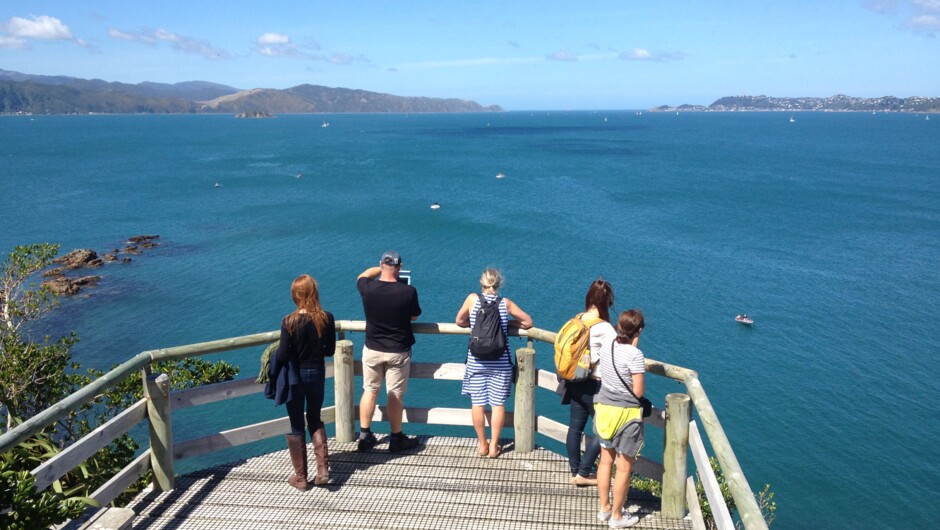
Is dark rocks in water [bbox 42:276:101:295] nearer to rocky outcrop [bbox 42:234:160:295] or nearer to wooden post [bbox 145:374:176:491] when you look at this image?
rocky outcrop [bbox 42:234:160:295]

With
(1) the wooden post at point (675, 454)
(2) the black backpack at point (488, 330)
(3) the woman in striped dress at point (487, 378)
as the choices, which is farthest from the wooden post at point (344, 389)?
(1) the wooden post at point (675, 454)

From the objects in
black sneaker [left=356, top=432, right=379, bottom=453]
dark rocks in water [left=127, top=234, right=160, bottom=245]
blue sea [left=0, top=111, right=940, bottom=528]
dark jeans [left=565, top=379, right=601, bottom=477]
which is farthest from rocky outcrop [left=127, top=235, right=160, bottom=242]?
dark jeans [left=565, top=379, right=601, bottom=477]

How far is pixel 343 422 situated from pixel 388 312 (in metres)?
1.39

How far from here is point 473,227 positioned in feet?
189

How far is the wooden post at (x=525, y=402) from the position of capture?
6629 millimetres

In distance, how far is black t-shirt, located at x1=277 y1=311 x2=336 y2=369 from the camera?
5879 mm

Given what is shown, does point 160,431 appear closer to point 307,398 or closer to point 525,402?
point 307,398

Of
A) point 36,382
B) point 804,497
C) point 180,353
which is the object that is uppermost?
point 180,353

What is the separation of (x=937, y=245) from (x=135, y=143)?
479 ft

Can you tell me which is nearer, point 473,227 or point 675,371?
point 675,371

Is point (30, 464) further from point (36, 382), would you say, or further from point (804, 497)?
point (804, 497)

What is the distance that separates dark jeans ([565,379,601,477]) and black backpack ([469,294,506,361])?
30.0 inches

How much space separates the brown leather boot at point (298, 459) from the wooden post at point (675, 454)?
309cm

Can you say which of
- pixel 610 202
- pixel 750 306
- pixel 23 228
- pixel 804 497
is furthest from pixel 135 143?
pixel 804 497
